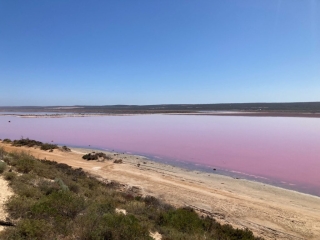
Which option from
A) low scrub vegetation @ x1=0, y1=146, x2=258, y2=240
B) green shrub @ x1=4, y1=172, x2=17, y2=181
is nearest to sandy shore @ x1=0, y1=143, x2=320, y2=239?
low scrub vegetation @ x1=0, y1=146, x2=258, y2=240

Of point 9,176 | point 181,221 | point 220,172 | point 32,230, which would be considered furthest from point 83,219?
point 220,172

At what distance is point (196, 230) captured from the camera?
680 centimetres

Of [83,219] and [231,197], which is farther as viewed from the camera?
[231,197]

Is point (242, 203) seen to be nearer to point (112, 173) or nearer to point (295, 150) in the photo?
point (112, 173)

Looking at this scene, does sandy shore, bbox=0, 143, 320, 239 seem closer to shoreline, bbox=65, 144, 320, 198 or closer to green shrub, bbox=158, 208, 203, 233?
shoreline, bbox=65, 144, 320, 198

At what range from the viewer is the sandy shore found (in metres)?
8.33

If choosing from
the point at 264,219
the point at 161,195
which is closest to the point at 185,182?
the point at 161,195

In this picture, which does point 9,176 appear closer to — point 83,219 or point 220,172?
point 83,219

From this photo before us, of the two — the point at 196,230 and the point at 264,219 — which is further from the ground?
the point at 196,230

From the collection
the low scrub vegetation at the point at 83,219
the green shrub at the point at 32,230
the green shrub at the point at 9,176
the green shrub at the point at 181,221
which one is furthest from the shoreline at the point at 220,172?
the green shrub at the point at 32,230

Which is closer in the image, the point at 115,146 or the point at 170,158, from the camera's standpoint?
the point at 170,158

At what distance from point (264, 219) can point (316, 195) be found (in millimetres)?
3837

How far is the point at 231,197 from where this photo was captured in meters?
10.8

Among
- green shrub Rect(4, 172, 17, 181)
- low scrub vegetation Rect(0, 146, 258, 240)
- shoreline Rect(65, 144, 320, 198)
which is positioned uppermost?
green shrub Rect(4, 172, 17, 181)
